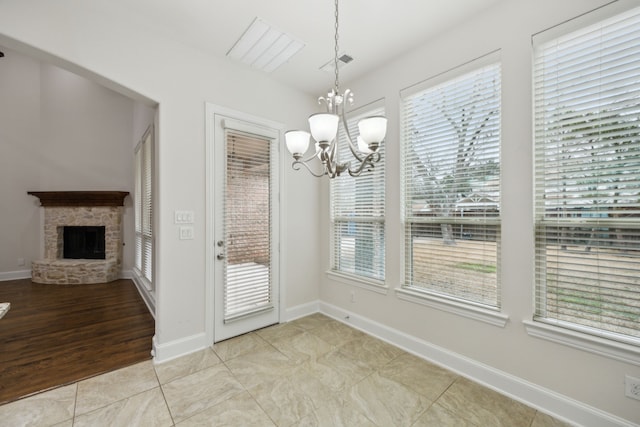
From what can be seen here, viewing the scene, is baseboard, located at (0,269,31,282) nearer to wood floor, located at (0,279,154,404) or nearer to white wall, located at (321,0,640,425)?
wood floor, located at (0,279,154,404)

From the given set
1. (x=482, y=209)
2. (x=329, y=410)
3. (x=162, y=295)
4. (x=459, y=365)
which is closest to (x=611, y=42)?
(x=482, y=209)

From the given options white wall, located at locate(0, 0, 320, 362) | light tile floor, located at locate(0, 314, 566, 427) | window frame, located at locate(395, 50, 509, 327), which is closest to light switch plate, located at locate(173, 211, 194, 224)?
white wall, located at locate(0, 0, 320, 362)

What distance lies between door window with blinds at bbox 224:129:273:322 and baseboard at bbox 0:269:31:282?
5312 mm

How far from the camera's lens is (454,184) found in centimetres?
234

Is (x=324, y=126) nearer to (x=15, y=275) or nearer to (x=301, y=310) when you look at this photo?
(x=301, y=310)

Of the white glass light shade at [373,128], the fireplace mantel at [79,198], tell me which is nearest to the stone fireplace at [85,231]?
the fireplace mantel at [79,198]

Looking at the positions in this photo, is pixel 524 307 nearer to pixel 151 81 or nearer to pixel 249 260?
pixel 249 260

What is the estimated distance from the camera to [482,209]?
85.7 inches

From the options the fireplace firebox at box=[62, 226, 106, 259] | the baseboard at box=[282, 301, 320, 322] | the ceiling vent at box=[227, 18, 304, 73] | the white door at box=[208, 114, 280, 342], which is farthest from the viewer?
the fireplace firebox at box=[62, 226, 106, 259]

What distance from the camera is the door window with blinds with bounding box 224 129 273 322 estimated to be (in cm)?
287

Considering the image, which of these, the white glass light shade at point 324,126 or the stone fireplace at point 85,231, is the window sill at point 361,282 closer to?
the white glass light shade at point 324,126

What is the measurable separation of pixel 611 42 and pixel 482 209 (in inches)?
48.6

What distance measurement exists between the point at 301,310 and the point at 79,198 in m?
5.06

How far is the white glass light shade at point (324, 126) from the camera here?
147cm
